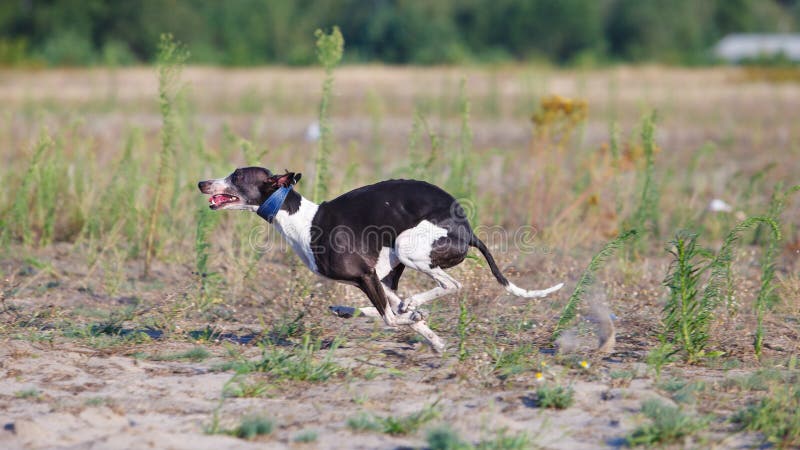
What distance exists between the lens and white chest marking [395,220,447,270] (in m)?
6.03

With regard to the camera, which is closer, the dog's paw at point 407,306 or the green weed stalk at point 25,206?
the dog's paw at point 407,306

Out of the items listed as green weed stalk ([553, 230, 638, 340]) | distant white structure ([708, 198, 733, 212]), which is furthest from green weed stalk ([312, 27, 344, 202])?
distant white structure ([708, 198, 733, 212])

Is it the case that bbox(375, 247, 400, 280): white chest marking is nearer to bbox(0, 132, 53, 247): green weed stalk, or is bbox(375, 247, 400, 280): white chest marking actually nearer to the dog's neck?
the dog's neck

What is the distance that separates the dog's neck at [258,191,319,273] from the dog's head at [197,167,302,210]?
128 millimetres

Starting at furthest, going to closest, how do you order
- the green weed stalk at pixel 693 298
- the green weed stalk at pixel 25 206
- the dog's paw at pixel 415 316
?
the green weed stalk at pixel 25 206 → the dog's paw at pixel 415 316 → the green weed stalk at pixel 693 298

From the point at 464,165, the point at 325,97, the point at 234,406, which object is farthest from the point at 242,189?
the point at 464,165

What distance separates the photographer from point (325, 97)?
7559mm

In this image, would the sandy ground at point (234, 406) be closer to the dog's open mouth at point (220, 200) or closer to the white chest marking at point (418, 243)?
the white chest marking at point (418, 243)

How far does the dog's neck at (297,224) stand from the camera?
6090mm

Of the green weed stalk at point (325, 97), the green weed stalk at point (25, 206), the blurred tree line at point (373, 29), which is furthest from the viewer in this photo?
the blurred tree line at point (373, 29)

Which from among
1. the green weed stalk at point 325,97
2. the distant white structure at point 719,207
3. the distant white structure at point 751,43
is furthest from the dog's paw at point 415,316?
the distant white structure at point 751,43

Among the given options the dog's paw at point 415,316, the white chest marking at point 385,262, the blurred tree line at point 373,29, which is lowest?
the dog's paw at point 415,316

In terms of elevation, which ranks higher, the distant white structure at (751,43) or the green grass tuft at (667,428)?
the distant white structure at (751,43)

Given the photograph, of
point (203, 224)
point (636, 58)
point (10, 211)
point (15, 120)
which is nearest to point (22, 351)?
point (203, 224)
